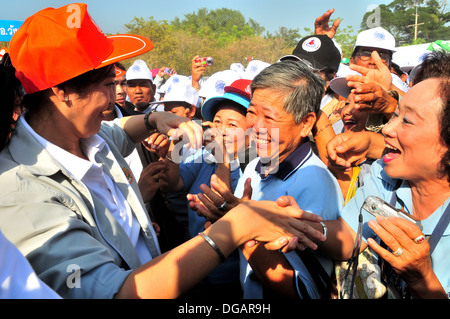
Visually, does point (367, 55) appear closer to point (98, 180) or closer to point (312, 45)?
point (312, 45)

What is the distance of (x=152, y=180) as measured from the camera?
3.31 metres

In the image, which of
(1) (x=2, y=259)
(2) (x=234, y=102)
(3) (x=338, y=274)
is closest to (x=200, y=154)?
(2) (x=234, y=102)

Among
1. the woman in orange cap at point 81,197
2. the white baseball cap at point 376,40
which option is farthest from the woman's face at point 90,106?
the white baseball cap at point 376,40

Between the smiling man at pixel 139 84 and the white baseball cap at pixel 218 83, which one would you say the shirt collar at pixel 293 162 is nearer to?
the white baseball cap at pixel 218 83

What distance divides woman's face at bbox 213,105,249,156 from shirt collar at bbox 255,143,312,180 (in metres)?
1.05

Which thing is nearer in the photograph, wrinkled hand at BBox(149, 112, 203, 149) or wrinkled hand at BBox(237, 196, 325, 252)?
wrinkled hand at BBox(237, 196, 325, 252)

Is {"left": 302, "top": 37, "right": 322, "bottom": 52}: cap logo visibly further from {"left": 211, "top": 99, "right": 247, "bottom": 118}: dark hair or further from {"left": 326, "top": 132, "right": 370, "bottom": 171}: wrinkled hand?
{"left": 326, "top": 132, "right": 370, "bottom": 171}: wrinkled hand

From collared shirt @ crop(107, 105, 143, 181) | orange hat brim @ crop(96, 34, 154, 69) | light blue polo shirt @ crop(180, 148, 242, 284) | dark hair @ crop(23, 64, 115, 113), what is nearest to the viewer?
dark hair @ crop(23, 64, 115, 113)

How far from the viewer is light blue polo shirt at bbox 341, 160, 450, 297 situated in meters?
1.69

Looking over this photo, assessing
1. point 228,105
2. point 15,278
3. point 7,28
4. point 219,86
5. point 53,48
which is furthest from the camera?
point 7,28

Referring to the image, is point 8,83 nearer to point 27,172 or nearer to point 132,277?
point 27,172

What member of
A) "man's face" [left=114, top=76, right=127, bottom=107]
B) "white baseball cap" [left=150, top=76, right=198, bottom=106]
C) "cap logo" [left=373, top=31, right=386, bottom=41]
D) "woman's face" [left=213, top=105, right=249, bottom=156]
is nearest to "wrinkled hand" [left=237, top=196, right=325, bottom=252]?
"woman's face" [left=213, top=105, right=249, bottom=156]

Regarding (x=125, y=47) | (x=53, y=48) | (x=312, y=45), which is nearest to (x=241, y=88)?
(x=312, y=45)

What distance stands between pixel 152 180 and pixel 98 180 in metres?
1.19
